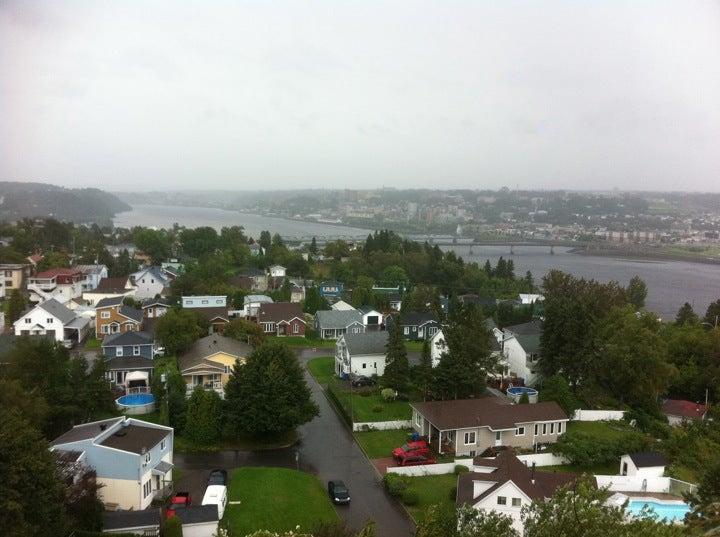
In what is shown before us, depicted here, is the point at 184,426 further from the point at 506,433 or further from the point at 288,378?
the point at 506,433

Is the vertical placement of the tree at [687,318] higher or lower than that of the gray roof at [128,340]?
higher

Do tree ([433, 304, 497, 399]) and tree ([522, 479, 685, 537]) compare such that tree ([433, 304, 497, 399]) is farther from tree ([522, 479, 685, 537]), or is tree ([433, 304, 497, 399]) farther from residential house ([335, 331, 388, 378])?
tree ([522, 479, 685, 537])

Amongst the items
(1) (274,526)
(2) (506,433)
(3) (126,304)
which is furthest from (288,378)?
(3) (126,304)

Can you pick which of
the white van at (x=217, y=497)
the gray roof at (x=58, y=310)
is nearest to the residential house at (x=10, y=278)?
the gray roof at (x=58, y=310)

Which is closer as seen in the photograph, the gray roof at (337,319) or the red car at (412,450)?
the red car at (412,450)

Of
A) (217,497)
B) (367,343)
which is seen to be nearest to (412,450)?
(217,497)

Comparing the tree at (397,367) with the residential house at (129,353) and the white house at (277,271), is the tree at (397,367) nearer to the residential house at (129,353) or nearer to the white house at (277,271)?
the residential house at (129,353)

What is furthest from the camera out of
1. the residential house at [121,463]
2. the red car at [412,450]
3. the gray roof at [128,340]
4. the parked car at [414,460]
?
the gray roof at [128,340]
